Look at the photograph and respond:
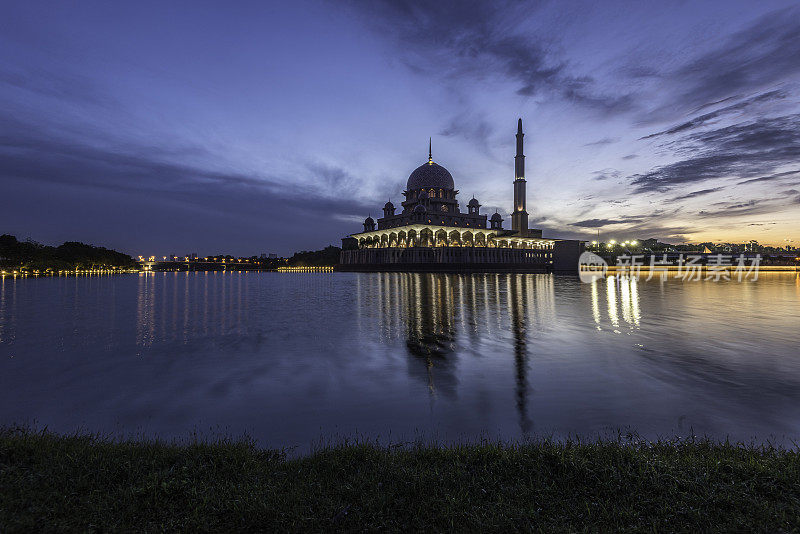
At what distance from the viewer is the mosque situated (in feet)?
359

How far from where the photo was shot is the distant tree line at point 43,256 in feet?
317

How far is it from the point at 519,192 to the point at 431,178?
30634 millimetres

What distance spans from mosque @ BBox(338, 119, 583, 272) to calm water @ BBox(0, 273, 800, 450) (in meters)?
84.0

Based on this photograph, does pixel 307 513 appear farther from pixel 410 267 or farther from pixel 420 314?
pixel 410 267

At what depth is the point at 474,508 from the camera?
472cm

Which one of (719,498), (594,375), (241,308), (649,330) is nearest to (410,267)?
(241,308)

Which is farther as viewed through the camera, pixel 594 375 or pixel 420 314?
pixel 420 314

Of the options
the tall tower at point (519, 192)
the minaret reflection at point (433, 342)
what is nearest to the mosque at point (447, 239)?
the tall tower at point (519, 192)

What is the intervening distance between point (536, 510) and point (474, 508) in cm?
76

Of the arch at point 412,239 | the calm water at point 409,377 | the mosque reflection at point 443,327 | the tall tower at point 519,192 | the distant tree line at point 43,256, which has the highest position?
the tall tower at point 519,192

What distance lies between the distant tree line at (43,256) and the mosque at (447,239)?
268 ft

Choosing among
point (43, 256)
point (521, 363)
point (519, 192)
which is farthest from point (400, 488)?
point (43, 256)
